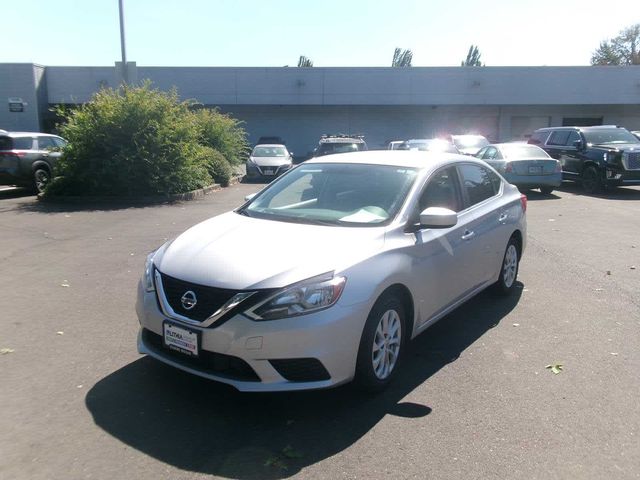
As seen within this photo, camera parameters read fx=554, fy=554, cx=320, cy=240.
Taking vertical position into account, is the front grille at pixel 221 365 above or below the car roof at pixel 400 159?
below

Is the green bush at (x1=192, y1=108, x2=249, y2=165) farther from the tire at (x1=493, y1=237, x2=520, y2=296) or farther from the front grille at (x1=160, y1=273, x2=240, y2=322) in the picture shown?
the front grille at (x1=160, y1=273, x2=240, y2=322)

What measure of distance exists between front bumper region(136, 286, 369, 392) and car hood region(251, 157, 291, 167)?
60.3ft

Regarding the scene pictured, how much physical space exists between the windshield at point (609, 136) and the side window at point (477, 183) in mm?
12846

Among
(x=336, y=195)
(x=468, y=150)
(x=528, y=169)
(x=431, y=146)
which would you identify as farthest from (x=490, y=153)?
(x=336, y=195)

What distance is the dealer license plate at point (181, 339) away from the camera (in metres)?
3.51

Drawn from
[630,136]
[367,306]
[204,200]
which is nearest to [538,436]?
[367,306]

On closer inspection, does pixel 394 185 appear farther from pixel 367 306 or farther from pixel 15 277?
pixel 15 277

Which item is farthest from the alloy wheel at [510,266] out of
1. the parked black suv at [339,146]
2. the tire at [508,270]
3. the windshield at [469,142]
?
the windshield at [469,142]

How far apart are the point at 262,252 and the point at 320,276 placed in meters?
0.51

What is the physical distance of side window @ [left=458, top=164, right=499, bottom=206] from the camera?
5418 millimetres

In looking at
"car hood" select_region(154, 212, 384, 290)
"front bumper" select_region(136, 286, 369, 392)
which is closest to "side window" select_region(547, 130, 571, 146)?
"car hood" select_region(154, 212, 384, 290)

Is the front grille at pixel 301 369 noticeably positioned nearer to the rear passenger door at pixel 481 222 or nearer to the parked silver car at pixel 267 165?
the rear passenger door at pixel 481 222

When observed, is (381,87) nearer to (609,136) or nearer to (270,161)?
(270,161)

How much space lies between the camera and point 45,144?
16203 mm
